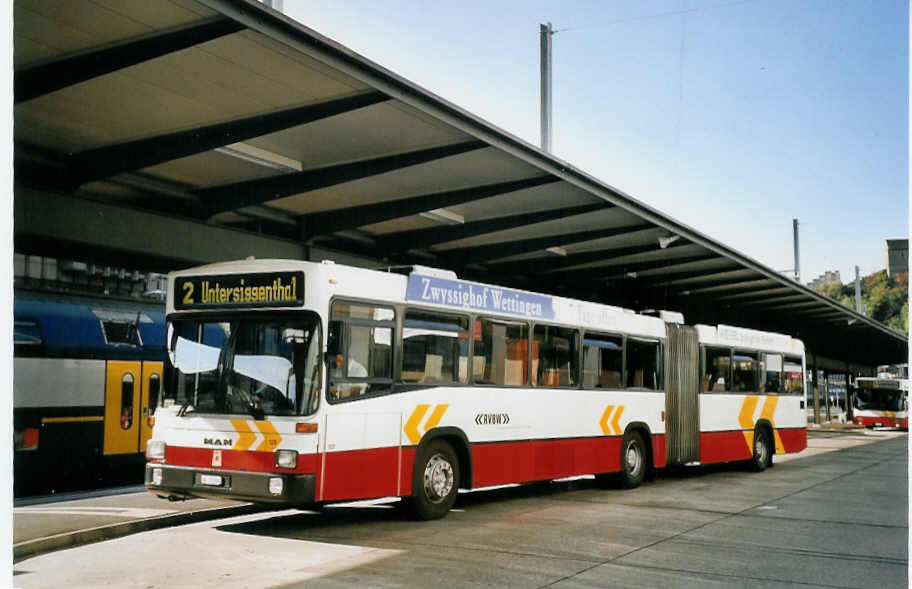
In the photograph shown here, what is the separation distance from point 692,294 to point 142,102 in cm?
2167

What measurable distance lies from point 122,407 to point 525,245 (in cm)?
892

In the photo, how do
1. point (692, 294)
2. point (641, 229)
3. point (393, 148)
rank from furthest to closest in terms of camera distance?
point (692, 294) < point (641, 229) < point (393, 148)

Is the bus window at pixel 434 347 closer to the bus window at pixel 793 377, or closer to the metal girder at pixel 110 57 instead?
the metal girder at pixel 110 57

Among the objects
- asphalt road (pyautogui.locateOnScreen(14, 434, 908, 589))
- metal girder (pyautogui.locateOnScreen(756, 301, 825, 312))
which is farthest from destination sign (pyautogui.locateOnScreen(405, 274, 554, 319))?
metal girder (pyautogui.locateOnScreen(756, 301, 825, 312))

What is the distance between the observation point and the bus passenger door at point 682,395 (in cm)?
1733

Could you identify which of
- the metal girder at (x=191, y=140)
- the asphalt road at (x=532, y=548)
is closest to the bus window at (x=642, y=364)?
the asphalt road at (x=532, y=548)

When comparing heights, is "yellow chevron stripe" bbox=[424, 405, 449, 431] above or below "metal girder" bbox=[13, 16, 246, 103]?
below

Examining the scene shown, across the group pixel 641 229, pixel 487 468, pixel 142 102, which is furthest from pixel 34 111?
pixel 641 229

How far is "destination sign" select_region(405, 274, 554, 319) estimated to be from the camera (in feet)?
38.7

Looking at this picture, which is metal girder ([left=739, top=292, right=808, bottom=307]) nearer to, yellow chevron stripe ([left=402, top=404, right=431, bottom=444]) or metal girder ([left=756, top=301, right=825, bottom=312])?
metal girder ([left=756, top=301, right=825, bottom=312])

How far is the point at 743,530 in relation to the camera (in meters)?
11.2

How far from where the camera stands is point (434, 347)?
11.9 metres

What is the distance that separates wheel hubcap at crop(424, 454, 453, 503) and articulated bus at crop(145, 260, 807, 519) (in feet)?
0.07
